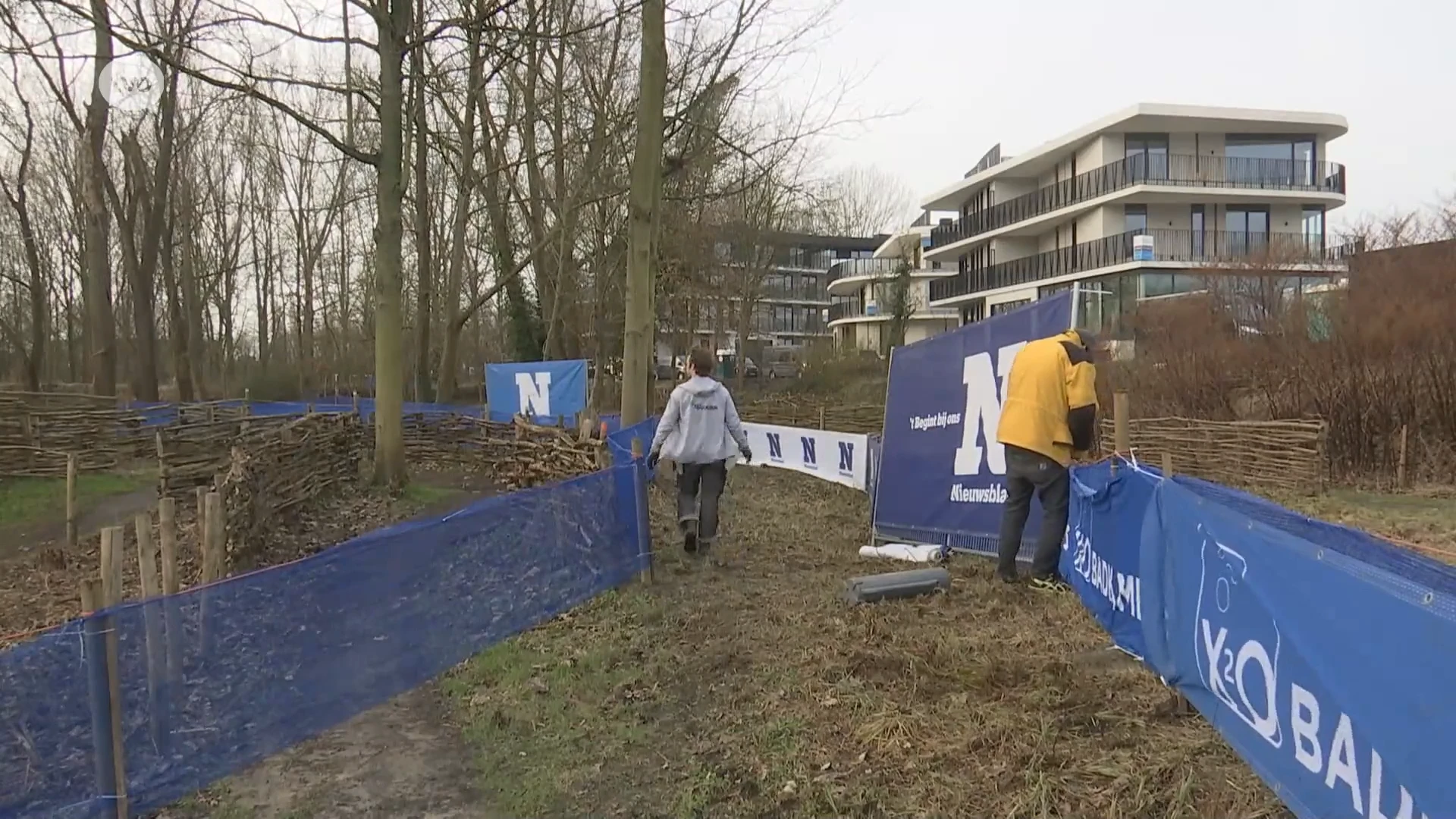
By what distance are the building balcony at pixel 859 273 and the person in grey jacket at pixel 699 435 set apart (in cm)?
5604

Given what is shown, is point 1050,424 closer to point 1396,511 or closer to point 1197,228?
point 1396,511

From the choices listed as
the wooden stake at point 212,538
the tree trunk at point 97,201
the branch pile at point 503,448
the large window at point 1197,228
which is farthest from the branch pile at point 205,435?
the large window at point 1197,228

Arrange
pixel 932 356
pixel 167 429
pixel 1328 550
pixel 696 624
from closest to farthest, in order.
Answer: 1. pixel 1328 550
2. pixel 696 624
3. pixel 932 356
4. pixel 167 429

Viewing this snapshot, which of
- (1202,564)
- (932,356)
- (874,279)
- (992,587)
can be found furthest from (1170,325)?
(874,279)

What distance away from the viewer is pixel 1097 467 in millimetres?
5652

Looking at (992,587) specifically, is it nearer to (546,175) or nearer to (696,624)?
(696,624)

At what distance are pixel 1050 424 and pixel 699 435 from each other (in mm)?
2676

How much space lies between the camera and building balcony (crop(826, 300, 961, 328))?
200 feet

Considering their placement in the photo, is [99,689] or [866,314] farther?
[866,314]

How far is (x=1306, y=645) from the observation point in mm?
2848

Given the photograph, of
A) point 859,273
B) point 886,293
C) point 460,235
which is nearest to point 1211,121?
point 886,293

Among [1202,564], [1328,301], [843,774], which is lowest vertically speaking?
[843,774]

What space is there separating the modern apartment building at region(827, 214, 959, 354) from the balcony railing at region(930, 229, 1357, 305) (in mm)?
3643

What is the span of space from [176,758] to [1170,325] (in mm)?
21113
